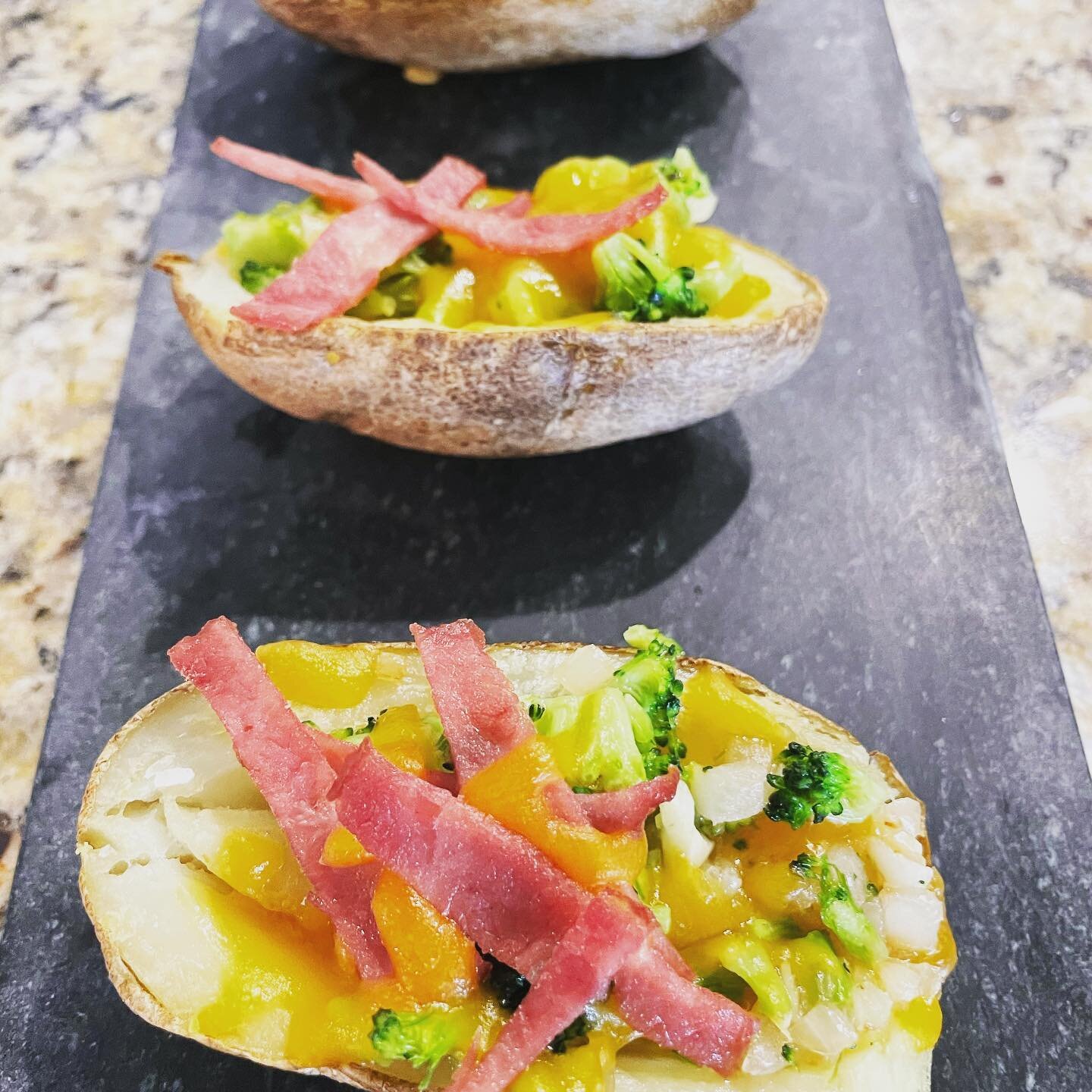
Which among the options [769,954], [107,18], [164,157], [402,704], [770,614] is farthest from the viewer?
[107,18]

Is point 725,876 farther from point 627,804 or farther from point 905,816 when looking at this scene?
point 905,816

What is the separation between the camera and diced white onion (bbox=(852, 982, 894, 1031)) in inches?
58.3

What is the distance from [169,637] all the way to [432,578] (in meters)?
0.58

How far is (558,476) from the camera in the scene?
2432 mm

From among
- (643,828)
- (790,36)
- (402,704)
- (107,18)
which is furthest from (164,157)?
(643,828)

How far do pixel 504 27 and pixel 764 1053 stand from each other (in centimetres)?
254

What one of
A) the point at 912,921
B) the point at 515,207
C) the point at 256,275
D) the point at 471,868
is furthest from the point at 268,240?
the point at 912,921

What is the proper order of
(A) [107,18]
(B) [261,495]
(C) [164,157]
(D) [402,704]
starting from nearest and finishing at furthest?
(D) [402,704] → (B) [261,495] → (C) [164,157] → (A) [107,18]

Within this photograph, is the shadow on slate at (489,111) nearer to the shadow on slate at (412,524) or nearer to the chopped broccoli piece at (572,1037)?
the shadow on slate at (412,524)

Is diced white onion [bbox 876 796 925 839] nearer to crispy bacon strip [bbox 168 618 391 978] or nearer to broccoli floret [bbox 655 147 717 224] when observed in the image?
crispy bacon strip [bbox 168 618 391 978]

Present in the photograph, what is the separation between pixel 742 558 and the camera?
2.29m

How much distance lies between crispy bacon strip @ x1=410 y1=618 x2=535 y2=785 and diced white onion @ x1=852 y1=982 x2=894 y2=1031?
61 centimetres

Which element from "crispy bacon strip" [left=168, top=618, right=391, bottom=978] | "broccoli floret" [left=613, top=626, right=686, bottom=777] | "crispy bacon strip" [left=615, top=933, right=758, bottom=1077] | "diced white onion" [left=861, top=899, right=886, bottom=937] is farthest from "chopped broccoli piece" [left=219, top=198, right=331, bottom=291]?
"diced white onion" [left=861, top=899, right=886, bottom=937]

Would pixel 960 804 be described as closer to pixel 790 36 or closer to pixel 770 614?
pixel 770 614
